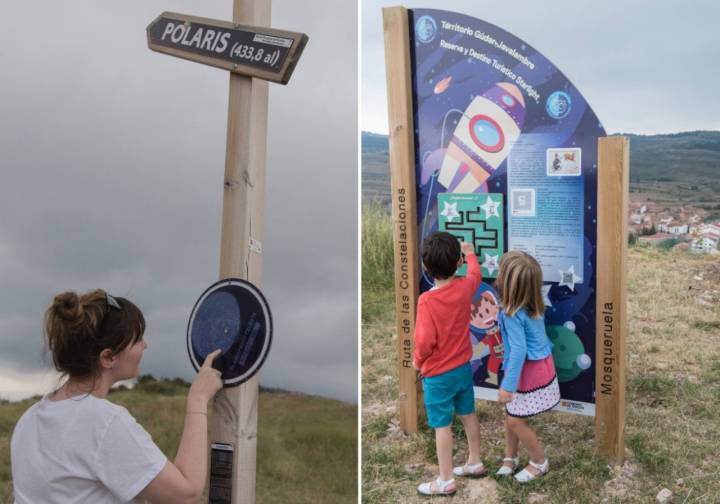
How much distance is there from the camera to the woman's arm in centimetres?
161

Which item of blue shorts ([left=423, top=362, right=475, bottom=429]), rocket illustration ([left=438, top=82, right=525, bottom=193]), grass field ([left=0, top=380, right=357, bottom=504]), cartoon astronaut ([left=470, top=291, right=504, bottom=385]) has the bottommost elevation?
grass field ([left=0, top=380, right=357, bottom=504])

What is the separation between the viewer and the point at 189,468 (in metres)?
1.69

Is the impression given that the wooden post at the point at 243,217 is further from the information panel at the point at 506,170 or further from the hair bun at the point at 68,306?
the information panel at the point at 506,170

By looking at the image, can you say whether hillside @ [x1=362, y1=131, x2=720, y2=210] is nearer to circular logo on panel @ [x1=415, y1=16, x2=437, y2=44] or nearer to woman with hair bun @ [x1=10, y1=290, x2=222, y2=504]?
circular logo on panel @ [x1=415, y1=16, x2=437, y2=44]

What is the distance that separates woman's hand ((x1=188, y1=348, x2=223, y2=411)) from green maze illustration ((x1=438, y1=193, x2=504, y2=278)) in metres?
1.93

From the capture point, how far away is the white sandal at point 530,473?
3533 mm

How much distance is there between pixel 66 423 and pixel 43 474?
0.38 feet

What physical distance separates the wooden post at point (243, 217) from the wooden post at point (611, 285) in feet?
5.70

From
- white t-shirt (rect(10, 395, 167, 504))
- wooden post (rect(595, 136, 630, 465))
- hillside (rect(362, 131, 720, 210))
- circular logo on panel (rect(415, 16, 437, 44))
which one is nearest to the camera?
white t-shirt (rect(10, 395, 167, 504))

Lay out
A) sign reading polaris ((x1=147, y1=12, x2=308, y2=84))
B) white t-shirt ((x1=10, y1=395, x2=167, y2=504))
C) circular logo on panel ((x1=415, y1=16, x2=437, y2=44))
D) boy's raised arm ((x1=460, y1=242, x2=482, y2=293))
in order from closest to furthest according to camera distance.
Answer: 1. white t-shirt ((x1=10, y1=395, x2=167, y2=504))
2. sign reading polaris ((x1=147, y1=12, x2=308, y2=84))
3. boy's raised arm ((x1=460, y1=242, x2=482, y2=293))
4. circular logo on panel ((x1=415, y1=16, x2=437, y2=44))

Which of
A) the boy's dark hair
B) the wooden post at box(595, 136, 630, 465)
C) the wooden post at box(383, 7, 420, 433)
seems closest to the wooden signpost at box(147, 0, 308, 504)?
the boy's dark hair

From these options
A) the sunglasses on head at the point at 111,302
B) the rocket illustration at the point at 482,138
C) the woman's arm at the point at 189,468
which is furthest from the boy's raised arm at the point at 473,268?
the sunglasses on head at the point at 111,302

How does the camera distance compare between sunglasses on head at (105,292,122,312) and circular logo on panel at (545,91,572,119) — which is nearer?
sunglasses on head at (105,292,122,312)

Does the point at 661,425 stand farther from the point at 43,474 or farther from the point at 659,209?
the point at 43,474
